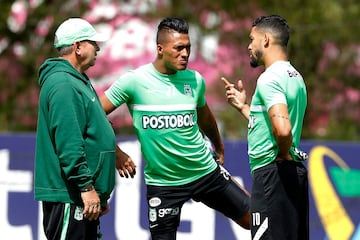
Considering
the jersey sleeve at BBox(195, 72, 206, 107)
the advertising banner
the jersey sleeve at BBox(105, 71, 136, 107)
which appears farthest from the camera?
the advertising banner

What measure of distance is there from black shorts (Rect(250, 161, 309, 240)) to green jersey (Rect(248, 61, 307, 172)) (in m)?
0.09

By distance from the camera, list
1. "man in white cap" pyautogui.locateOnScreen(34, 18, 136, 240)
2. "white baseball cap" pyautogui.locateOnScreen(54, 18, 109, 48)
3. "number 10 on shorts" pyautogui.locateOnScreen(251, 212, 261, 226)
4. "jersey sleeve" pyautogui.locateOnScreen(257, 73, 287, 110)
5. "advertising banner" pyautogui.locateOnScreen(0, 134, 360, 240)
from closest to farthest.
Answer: "man in white cap" pyautogui.locateOnScreen(34, 18, 136, 240)
"jersey sleeve" pyautogui.locateOnScreen(257, 73, 287, 110)
"white baseball cap" pyautogui.locateOnScreen(54, 18, 109, 48)
"number 10 on shorts" pyautogui.locateOnScreen(251, 212, 261, 226)
"advertising banner" pyautogui.locateOnScreen(0, 134, 360, 240)

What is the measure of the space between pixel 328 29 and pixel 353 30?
0.74m

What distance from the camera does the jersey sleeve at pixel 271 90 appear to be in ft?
23.1

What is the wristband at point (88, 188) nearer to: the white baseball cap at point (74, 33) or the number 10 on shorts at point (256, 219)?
the white baseball cap at point (74, 33)

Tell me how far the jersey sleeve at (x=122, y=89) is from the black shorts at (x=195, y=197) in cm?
76

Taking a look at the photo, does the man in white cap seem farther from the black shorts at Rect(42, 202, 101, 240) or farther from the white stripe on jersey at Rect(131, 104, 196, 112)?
the white stripe on jersey at Rect(131, 104, 196, 112)

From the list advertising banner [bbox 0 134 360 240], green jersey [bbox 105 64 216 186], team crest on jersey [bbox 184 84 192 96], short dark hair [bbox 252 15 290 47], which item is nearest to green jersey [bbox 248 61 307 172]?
short dark hair [bbox 252 15 290 47]

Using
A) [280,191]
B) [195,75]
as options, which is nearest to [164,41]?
[195,75]

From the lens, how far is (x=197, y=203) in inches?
445

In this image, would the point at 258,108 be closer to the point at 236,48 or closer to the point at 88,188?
the point at 88,188

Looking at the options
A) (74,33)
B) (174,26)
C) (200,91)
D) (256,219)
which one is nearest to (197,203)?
(200,91)

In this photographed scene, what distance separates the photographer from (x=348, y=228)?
11078 mm

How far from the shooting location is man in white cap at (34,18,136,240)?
270 inches
